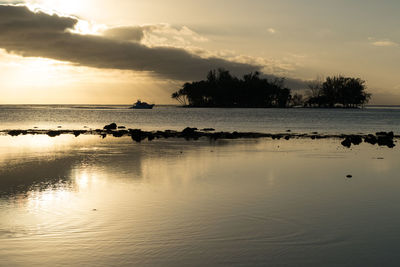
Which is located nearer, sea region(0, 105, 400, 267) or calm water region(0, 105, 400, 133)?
sea region(0, 105, 400, 267)

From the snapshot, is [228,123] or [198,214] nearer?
[198,214]

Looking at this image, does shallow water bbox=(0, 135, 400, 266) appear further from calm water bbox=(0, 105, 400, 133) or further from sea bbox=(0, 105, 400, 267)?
calm water bbox=(0, 105, 400, 133)

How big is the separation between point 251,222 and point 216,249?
236 cm

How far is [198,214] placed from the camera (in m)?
12.4

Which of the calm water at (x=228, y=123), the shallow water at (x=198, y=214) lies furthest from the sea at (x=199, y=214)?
the calm water at (x=228, y=123)

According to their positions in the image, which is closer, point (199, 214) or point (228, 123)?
point (199, 214)

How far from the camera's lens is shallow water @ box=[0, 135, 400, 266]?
9.14 m

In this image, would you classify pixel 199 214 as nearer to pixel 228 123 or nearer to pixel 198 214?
pixel 198 214

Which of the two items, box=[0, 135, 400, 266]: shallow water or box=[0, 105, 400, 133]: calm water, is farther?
box=[0, 105, 400, 133]: calm water

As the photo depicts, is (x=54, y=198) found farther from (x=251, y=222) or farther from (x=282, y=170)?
(x=282, y=170)

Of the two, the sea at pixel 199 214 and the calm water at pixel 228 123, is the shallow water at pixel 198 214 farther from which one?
the calm water at pixel 228 123

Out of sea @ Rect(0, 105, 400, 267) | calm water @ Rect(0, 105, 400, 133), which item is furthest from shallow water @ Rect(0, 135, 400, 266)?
calm water @ Rect(0, 105, 400, 133)

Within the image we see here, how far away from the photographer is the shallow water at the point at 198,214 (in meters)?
9.14

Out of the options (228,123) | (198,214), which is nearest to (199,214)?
(198,214)
